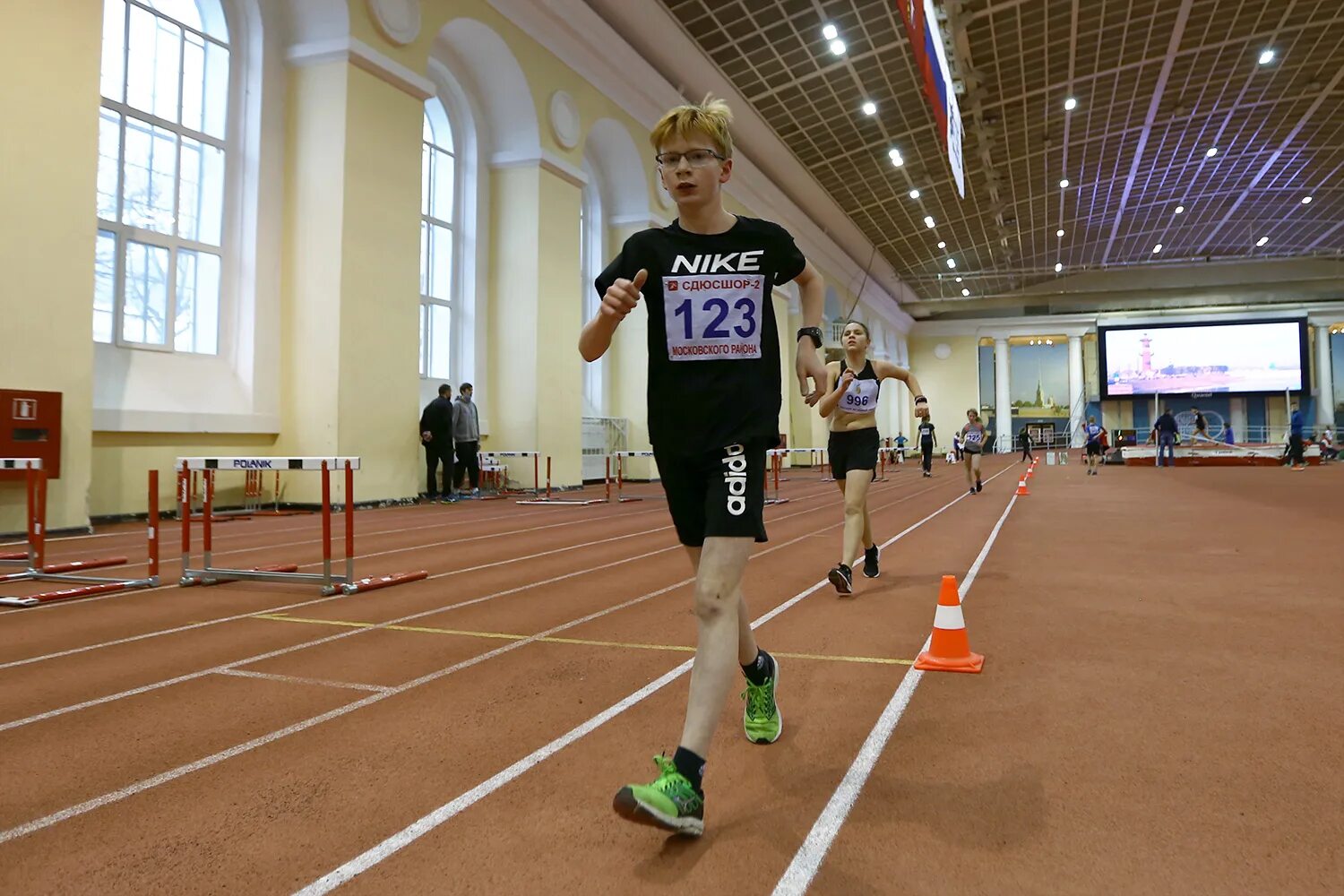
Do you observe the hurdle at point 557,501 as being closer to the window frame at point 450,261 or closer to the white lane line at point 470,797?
the window frame at point 450,261

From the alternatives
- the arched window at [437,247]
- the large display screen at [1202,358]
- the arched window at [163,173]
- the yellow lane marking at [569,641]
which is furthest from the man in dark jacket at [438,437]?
the large display screen at [1202,358]

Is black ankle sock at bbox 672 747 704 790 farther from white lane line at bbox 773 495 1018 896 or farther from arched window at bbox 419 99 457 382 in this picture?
arched window at bbox 419 99 457 382

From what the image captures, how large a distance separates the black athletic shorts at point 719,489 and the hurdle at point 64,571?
13.8 feet

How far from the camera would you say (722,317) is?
7.59ft

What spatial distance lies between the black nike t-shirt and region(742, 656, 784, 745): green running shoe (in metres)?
0.89

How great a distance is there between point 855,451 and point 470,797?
12.8ft

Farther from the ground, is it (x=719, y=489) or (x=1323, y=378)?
(x=1323, y=378)

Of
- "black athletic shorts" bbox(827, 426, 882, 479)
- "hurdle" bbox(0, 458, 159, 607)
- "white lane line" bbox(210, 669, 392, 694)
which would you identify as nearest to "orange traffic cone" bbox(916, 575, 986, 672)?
"black athletic shorts" bbox(827, 426, 882, 479)

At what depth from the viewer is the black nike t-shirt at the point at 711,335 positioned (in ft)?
7.54

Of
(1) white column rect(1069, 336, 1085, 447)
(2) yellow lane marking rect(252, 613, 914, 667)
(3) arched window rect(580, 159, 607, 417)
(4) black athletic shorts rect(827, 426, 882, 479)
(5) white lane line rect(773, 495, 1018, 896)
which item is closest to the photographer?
(5) white lane line rect(773, 495, 1018, 896)

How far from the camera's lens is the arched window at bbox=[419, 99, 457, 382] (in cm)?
1510

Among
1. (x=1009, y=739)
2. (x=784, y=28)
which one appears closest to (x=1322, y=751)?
(x=1009, y=739)

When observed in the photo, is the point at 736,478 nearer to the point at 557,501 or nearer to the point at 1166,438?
the point at 557,501

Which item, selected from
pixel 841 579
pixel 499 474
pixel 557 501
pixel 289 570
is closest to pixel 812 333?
pixel 841 579
